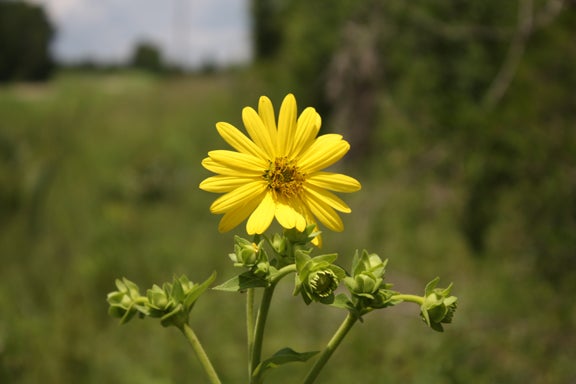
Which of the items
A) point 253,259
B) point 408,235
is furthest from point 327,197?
point 408,235

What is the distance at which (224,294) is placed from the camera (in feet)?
14.5

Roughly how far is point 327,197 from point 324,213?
0.05m

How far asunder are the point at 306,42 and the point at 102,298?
20.8 ft

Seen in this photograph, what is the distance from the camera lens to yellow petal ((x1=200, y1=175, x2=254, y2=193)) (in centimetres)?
114

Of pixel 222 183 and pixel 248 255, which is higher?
pixel 222 183

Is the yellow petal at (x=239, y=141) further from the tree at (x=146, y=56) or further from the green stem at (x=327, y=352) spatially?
the tree at (x=146, y=56)

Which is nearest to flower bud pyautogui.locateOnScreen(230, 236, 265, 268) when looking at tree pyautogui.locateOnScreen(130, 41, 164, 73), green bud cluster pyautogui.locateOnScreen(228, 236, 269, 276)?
green bud cluster pyautogui.locateOnScreen(228, 236, 269, 276)

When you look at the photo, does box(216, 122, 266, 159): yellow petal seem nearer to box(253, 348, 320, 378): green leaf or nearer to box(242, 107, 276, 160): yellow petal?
box(242, 107, 276, 160): yellow petal

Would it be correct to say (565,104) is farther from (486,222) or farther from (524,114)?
(486,222)

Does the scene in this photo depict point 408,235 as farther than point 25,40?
No

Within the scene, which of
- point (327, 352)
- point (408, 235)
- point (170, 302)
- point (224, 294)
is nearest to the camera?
point (327, 352)

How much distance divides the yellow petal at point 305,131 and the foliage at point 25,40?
7232 mm

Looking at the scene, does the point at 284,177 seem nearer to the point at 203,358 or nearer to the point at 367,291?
the point at 367,291

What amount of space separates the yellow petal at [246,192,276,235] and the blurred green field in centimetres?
83
